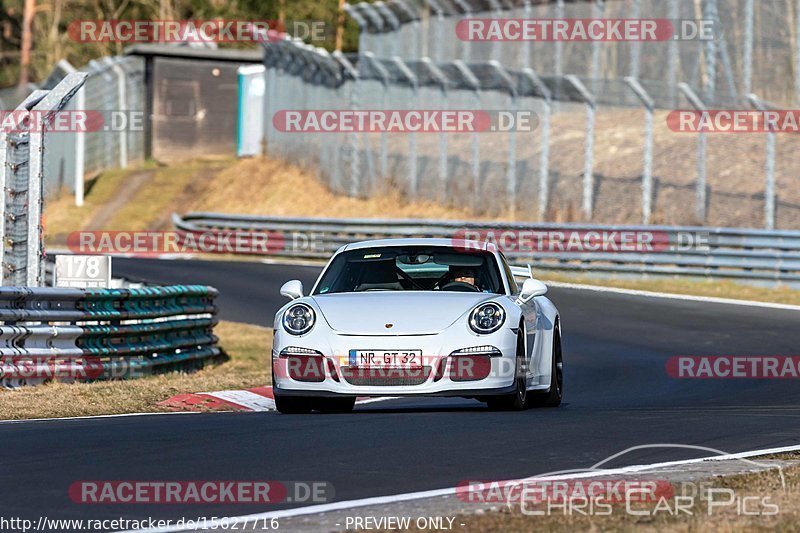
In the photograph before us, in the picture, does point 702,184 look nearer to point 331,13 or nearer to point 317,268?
point 317,268

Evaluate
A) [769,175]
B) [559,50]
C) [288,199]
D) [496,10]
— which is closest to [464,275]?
[769,175]

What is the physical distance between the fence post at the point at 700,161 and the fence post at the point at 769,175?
3.96 feet

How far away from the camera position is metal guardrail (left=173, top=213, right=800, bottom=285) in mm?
24203

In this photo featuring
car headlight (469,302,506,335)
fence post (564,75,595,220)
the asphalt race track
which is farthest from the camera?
fence post (564,75,595,220)

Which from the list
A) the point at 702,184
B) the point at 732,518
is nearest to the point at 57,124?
the point at 702,184

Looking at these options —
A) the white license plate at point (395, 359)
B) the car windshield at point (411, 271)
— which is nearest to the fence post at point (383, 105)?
the car windshield at point (411, 271)

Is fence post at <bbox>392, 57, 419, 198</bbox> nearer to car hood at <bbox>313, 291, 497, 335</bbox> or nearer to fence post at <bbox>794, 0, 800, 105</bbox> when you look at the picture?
fence post at <bbox>794, 0, 800, 105</bbox>

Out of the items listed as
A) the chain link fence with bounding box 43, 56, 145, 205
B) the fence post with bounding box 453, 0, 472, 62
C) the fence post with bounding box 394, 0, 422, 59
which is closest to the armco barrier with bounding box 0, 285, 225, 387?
the fence post with bounding box 453, 0, 472, 62

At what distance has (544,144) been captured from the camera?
96.0 feet

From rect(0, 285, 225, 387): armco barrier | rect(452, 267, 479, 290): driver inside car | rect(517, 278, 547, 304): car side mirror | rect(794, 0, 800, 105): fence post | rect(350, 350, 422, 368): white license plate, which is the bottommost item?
rect(0, 285, 225, 387): armco barrier

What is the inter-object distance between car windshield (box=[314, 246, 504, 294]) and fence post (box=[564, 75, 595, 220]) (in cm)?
1652

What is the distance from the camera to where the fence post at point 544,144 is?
96.1 ft

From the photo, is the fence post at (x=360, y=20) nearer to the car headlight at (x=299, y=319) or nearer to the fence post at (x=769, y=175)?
the fence post at (x=769, y=175)

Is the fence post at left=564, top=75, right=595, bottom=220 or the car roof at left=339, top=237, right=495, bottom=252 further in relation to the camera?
the fence post at left=564, top=75, right=595, bottom=220
